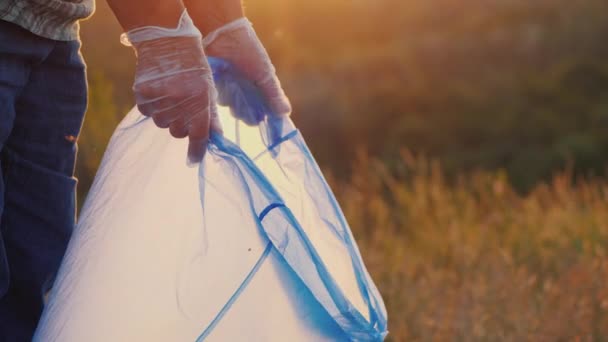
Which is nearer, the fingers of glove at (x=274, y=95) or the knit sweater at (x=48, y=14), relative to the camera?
the knit sweater at (x=48, y=14)

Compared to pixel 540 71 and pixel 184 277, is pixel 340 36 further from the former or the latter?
pixel 184 277

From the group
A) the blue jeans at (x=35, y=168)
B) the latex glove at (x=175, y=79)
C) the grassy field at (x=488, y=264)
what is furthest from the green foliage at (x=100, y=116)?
the latex glove at (x=175, y=79)

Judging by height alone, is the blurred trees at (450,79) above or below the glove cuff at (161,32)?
below

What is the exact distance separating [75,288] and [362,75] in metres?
19.3

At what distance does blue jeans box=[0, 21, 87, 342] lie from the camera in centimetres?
141

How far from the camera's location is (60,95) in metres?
1.54

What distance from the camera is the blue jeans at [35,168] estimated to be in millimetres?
1405

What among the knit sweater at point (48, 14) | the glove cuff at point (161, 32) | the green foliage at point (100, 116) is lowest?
the green foliage at point (100, 116)

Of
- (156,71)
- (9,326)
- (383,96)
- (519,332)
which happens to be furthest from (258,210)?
(383,96)

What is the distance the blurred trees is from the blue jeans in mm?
12180

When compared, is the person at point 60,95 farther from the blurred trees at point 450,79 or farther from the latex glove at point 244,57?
the blurred trees at point 450,79

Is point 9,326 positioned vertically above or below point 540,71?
above

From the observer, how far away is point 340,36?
23.5 m

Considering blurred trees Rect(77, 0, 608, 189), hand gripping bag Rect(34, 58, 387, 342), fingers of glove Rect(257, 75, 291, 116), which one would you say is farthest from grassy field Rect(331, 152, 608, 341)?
blurred trees Rect(77, 0, 608, 189)
